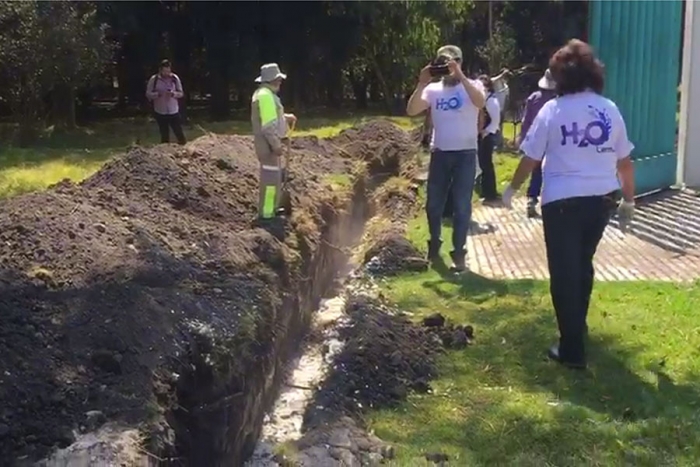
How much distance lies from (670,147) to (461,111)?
15.9 feet

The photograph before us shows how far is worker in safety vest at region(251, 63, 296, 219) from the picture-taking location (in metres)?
8.24

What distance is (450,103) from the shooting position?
27.4 feet

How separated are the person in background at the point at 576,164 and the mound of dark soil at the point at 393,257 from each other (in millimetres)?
2886

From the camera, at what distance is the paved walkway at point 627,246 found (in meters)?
8.65

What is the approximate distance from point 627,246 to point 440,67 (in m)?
2.89

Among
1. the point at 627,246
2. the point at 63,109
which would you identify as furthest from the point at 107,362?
the point at 63,109

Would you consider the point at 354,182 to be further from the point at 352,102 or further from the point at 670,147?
the point at 352,102

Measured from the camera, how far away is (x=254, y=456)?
5211 mm

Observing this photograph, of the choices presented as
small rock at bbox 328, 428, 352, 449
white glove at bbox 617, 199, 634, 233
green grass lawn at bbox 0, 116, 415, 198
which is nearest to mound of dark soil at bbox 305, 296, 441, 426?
small rock at bbox 328, 428, 352, 449

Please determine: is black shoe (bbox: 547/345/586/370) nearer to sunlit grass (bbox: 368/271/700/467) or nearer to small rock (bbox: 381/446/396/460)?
sunlit grass (bbox: 368/271/700/467)

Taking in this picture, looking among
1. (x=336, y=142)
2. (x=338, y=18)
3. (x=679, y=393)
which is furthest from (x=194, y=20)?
(x=679, y=393)

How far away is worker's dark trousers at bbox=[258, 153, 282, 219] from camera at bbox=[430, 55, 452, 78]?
154cm

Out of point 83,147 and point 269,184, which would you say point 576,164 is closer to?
point 269,184

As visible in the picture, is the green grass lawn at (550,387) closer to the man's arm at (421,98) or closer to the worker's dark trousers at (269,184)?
the worker's dark trousers at (269,184)
